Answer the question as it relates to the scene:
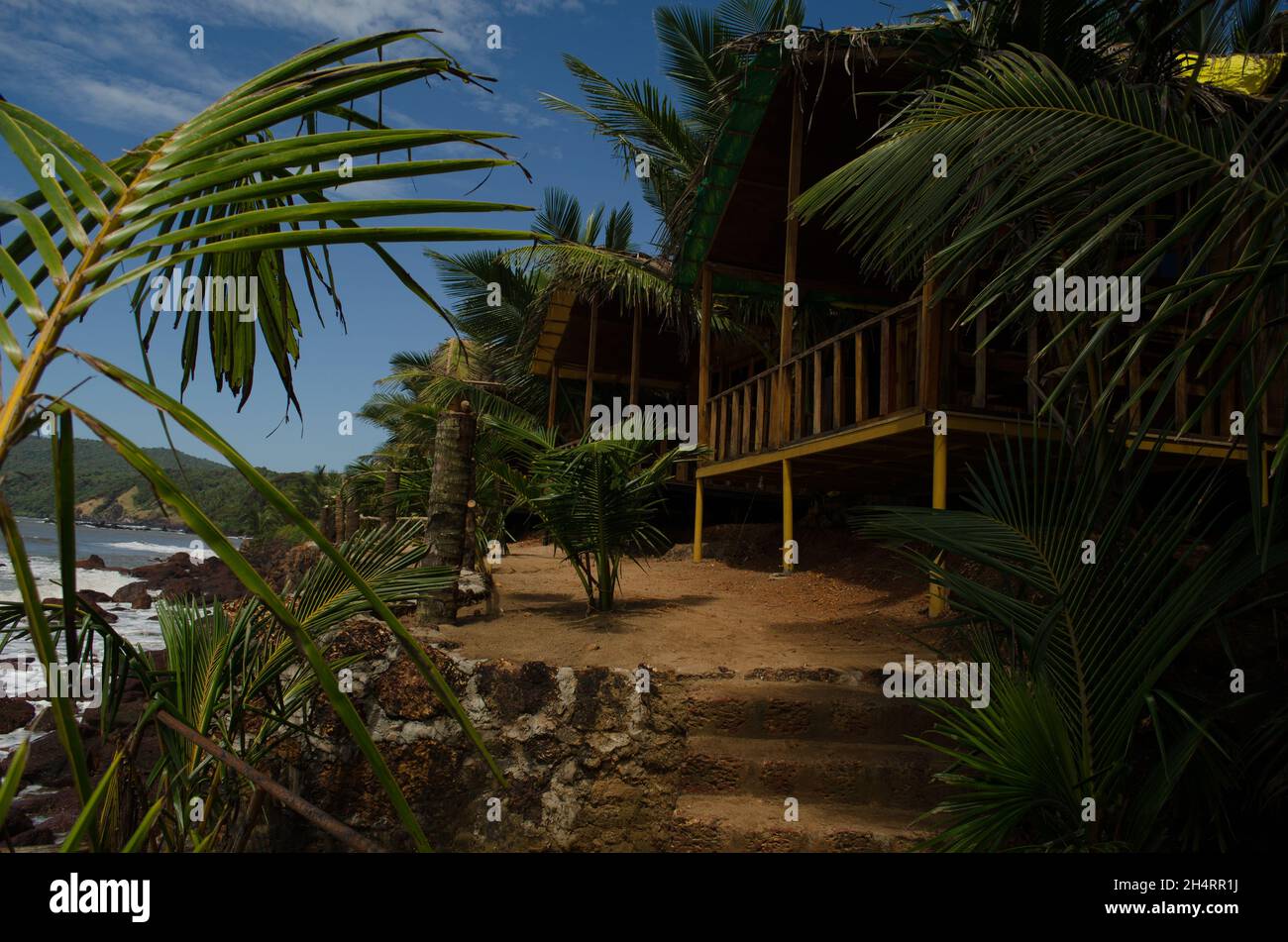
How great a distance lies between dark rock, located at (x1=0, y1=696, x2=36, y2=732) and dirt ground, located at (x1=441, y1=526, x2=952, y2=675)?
5.88m

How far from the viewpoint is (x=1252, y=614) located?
4.00m

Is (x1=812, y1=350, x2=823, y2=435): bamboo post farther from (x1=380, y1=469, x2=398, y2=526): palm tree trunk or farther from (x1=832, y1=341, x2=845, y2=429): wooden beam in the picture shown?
(x1=380, y1=469, x2=398, y2=526): palm tree trunk

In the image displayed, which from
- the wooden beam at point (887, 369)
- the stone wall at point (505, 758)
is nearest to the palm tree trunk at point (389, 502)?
the stone wall at point (505, 758)

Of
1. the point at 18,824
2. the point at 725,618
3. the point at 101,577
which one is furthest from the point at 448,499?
the point at 101,577

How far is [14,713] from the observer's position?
969 centimetres

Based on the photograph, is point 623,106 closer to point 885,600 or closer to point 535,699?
point 885,600

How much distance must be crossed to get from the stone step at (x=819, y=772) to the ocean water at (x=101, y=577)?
9.74 feet

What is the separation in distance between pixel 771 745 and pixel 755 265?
801 cm

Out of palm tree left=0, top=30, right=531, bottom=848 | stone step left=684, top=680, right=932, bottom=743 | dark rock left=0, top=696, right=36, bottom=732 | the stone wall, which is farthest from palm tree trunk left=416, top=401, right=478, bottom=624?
dark rock left=0, top=696, right=36, bottom=732

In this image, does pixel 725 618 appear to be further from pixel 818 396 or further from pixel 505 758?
pixel 818 396

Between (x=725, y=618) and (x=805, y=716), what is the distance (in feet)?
6.58

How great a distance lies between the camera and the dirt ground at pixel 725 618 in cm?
538

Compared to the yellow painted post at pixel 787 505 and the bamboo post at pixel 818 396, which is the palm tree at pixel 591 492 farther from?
the yellow painted post at pixel 787 505
